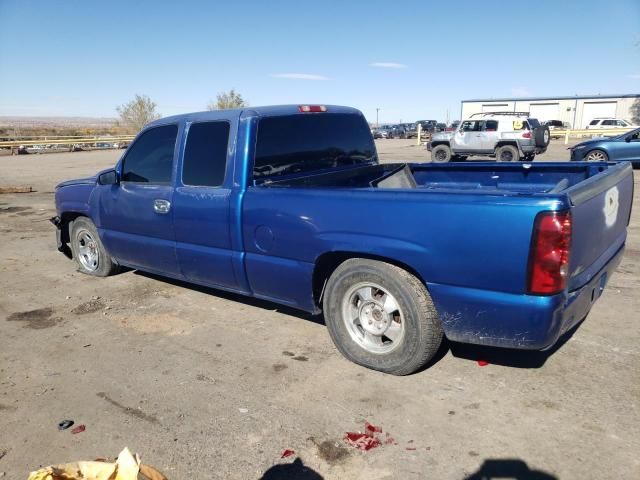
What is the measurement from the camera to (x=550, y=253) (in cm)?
269

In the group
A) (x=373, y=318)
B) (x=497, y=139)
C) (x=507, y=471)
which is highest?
(x=497, y=139)

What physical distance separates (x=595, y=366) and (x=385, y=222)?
5.98 feet

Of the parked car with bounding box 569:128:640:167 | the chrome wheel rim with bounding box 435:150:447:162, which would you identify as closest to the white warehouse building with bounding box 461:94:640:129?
the chrome wheel rim with bounding box 435:150:447:162

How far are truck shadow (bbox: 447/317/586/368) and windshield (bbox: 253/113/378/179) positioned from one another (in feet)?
6.51

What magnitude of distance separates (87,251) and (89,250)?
55 mm

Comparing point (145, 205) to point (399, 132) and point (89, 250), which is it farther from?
point (399, 132)

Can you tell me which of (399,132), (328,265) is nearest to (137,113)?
(399,132)

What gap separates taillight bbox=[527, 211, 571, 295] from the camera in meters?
2.65

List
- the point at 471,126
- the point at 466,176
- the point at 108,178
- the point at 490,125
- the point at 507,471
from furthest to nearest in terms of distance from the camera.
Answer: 1. the point at 471,126
2. the point at 490,125
3. the point at 108,178
4. the point at 466,176
5. the point at 507,471

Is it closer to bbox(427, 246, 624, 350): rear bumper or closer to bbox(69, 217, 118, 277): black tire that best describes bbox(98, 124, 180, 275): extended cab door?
bbox(69, 217, 118, 277): black tire

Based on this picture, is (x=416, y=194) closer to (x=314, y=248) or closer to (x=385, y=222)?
(x=385, y=222)

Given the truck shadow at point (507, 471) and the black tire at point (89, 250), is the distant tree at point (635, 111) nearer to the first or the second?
the black tire at point (89, 250)

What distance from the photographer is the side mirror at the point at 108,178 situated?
17.1ft

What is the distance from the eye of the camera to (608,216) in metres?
3.46
